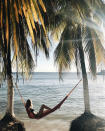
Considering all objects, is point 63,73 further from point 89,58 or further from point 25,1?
point 25,1

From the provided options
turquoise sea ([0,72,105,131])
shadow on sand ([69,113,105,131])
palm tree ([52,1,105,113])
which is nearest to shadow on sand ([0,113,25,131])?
turquoise sea ([0,72,105,131])

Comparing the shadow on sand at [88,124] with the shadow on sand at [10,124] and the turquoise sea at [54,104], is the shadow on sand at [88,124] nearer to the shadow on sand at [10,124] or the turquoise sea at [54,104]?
the turquoise sea at [54,104]

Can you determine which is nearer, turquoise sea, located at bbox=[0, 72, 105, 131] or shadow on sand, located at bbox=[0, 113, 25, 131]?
shadow on sand, located at bbox=[0, 113, 25, 131]

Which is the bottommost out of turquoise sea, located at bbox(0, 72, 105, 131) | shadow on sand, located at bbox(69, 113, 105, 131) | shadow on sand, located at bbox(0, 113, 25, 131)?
turquoise sea, located at bbox(0, 72, 105, 131)

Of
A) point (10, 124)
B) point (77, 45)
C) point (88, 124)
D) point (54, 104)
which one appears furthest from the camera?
point (54, 104)

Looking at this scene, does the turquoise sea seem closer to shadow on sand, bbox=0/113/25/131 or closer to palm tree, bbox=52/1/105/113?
palm tree, bbox=52/1/105/113

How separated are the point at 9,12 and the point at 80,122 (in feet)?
21.7

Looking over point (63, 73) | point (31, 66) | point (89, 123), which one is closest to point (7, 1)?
point (31, 66)

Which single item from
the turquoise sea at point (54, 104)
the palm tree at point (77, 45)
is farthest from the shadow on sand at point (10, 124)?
the palm tree at point (77, 45)

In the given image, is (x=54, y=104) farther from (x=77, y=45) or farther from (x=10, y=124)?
(x=10, y=124)

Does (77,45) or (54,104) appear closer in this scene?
(77,45)

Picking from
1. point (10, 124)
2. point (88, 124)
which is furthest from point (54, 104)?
point (10, 124)

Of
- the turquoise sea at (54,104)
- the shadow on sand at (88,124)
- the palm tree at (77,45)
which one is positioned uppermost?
the palm tree at (77,45)

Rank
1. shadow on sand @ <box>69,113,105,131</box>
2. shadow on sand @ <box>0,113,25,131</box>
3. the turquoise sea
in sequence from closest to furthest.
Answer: shadow on sand @ <box>0,113,25,131</box> < shadow on sand @ <box>69,113,105,131</box> < the turquoise sea
